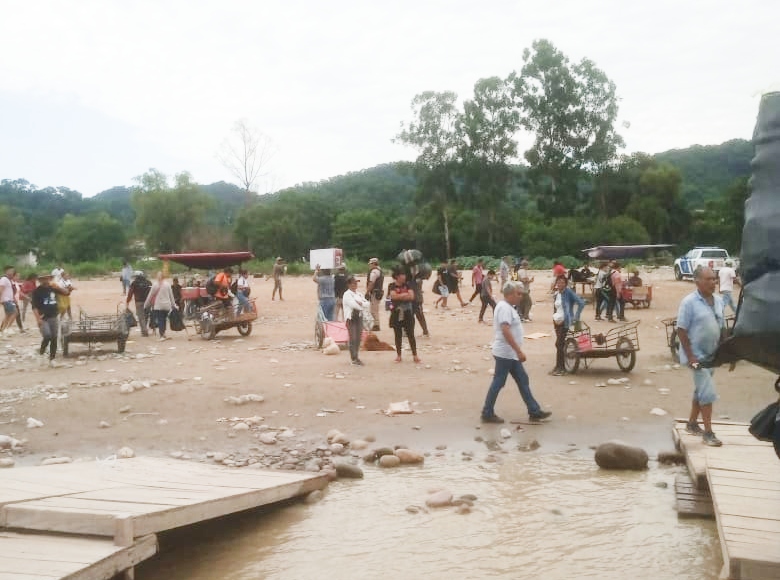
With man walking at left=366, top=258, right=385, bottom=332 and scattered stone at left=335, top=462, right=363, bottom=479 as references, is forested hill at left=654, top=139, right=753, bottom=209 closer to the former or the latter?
man walking at left=366, top=258, right=385, bottom=332

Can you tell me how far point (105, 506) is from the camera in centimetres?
514

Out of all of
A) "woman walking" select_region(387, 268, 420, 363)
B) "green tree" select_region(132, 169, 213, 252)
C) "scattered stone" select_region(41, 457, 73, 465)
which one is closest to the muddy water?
"scattered stone" select_region(41, 457, 73, 465)

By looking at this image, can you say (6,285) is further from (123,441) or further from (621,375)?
(621,375)

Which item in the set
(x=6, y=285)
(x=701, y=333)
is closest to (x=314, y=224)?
(x=6, y=285)

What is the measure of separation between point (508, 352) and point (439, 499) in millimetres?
2705

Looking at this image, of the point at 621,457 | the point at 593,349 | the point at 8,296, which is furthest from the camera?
the point at 8,296

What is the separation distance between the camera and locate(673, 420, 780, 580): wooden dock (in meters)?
4.20

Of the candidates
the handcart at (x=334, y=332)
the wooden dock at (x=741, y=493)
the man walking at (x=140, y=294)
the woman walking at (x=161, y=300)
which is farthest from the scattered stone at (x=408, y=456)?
the man walking at (x=140, y=294)

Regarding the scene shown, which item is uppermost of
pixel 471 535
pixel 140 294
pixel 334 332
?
pixel 140 294

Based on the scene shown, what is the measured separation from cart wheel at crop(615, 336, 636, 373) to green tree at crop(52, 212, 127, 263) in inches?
2653

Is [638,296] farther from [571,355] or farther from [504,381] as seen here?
[504,381]

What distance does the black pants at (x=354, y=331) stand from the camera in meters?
12.5

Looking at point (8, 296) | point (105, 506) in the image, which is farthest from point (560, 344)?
point (8, 296)

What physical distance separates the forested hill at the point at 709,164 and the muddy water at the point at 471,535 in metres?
75.0
